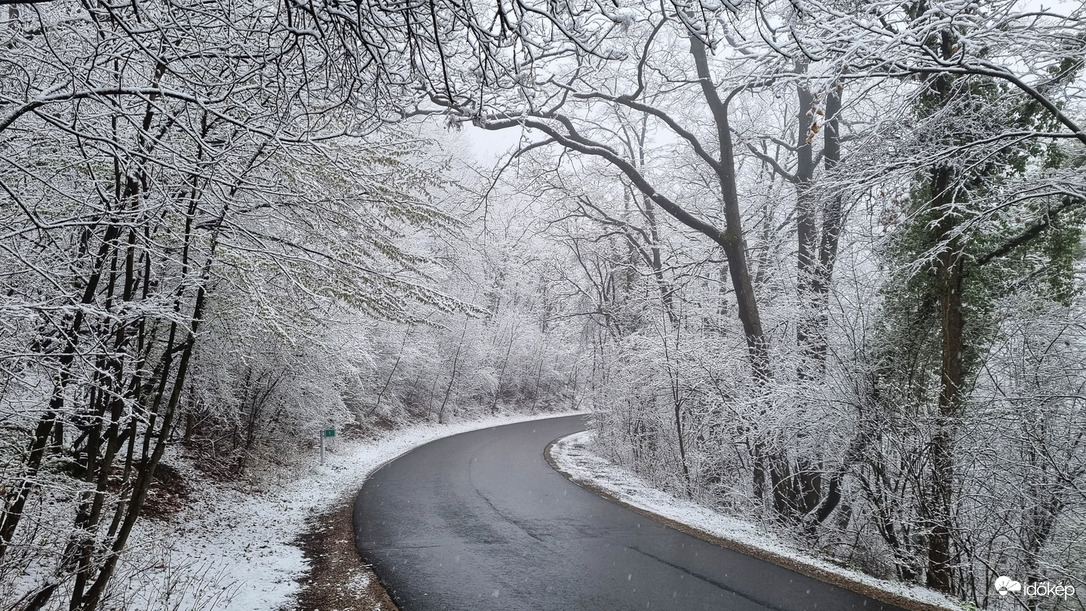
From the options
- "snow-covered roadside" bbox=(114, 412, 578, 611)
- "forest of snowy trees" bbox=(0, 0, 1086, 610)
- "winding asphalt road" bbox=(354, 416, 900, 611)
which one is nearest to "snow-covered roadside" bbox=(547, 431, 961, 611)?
"winding asphalt road" bbox=(354, 416, 900, 611)

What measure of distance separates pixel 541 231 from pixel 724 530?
7530 mm

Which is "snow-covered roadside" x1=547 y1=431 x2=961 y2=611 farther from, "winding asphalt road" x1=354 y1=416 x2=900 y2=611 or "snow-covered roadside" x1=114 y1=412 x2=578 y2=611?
"snow-covered roadside" x1=114 y1=412 x2=578 y2=611

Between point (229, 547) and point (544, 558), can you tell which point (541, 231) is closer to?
point (544, 558)

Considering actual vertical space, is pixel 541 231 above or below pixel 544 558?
above

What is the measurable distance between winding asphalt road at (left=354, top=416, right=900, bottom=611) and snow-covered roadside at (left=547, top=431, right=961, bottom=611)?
38cm

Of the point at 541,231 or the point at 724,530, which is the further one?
the point at 541,231

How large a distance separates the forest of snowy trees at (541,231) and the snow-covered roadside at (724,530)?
30.2 inches

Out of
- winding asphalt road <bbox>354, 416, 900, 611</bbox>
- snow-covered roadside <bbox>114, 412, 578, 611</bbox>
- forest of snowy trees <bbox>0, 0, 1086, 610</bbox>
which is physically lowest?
snow-covered roadside <bbox>114, 412, 578, 611</bbox>

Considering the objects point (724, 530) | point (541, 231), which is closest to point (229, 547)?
point (724, 530)

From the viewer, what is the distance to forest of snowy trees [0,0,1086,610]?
137 inches

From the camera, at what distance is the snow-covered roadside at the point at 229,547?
577 centimetres

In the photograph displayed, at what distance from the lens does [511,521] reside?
955 centimetres

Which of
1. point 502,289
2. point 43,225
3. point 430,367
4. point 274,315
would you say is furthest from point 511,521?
point 502,289

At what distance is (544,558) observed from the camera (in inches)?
301
